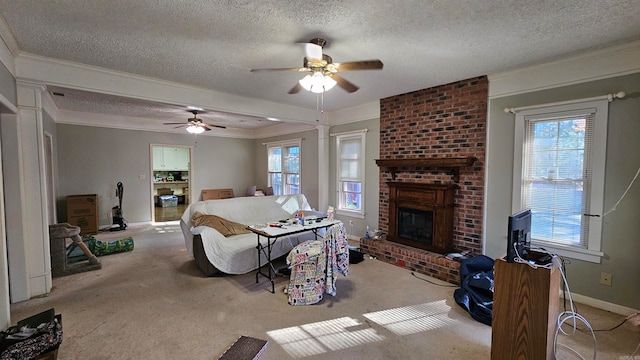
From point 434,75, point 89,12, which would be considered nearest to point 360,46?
point 434,75

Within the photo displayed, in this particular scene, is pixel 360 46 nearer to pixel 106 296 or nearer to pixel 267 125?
pixel 106 296

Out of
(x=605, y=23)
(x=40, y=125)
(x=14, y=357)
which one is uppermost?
(x=605, y=23)

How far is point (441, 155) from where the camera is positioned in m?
4.01

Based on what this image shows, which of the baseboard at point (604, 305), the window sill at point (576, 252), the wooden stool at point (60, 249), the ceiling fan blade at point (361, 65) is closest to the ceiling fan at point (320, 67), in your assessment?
the ceiling fan blade at point (361, 65)

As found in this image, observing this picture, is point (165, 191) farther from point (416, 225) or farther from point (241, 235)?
point (416, 225)

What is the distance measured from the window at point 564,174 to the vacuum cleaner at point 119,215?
7495 mm

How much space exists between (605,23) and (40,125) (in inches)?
219

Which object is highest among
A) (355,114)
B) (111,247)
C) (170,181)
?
(355,114)

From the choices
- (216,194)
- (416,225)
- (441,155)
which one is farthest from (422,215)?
(216,194)

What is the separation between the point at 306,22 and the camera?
87.2 inches

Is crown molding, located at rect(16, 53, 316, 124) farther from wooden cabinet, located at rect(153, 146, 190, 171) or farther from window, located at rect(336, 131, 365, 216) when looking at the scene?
wooden cabinet, located at rect(153, 146, 190, 171)

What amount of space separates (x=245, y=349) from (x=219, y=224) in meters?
2.09

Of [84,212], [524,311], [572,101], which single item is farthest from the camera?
[84,212]

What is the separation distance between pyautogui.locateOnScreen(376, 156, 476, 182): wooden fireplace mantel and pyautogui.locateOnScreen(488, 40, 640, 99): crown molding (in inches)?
35.3
